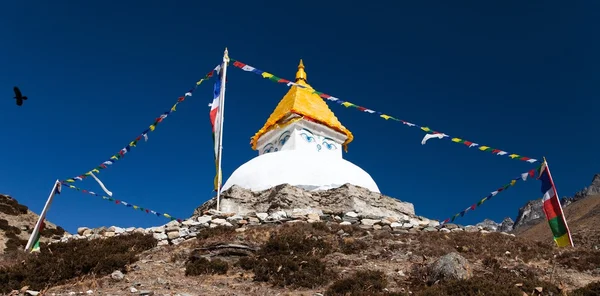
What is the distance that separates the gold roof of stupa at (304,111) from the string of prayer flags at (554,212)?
9.68m

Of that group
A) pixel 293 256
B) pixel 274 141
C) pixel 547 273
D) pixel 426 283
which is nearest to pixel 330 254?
pixel 293 256

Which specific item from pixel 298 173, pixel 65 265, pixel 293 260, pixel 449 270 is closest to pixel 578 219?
pixel 298 173

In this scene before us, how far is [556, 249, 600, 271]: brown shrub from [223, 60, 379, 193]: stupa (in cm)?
793

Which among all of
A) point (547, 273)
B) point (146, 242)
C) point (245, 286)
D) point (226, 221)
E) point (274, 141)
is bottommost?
point (245, 286)

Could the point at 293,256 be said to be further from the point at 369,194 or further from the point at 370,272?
the point at 369,194

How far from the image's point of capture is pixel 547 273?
9.91m

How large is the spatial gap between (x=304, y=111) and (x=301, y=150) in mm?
2219

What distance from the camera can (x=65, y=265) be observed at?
983 cm

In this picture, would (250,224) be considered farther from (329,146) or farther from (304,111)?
(329,146)

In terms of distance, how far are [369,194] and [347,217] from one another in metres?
3.28

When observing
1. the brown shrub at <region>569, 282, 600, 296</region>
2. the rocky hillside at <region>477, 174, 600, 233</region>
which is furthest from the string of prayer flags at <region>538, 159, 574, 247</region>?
the rocky hillside at <region>477, 174, 600, 233</region>

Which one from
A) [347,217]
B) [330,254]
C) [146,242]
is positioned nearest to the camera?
[330,254]

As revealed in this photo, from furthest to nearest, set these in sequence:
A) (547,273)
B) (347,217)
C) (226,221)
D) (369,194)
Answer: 1. (369,194)
2. (347,217)
3. (226,221)
4. (547,273)

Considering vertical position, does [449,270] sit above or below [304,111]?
below
